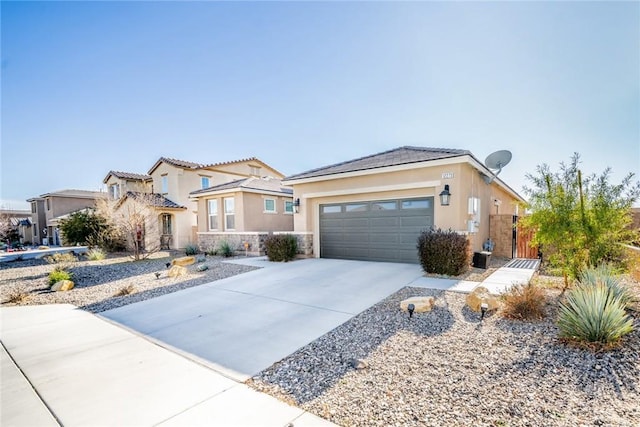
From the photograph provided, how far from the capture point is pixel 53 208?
2953 centimetres

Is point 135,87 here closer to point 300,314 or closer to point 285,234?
point 285,234

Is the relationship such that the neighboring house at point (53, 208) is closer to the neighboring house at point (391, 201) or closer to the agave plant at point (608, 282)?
the neighboring house at point (391, 201)

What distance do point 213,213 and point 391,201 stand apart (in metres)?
11.3

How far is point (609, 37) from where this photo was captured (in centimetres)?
757

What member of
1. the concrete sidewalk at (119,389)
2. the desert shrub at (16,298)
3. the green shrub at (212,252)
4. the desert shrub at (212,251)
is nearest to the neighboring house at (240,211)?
the desert shrub at (212,251)

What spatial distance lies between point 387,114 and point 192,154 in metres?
17.2

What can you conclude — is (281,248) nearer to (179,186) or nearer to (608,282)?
(608,282)

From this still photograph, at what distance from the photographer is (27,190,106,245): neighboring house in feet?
96.6

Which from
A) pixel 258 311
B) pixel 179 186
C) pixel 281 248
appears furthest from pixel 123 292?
pixel 179 186

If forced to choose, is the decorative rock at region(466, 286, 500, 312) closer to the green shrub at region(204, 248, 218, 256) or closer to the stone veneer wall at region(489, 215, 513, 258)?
the stone veneer wall at region(489, 215, 513, 258)

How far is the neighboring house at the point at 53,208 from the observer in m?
29.4

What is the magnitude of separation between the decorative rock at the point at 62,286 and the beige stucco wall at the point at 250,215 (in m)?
7.78

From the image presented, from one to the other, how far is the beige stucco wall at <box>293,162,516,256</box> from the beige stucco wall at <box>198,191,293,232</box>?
358 cm

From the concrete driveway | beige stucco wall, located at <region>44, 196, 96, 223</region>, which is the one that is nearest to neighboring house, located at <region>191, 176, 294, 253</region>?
the concrete driveway
